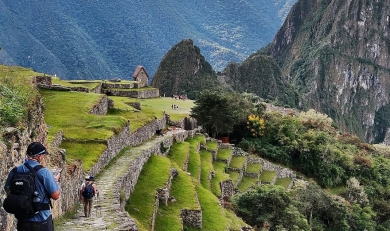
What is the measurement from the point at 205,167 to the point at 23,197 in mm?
20974

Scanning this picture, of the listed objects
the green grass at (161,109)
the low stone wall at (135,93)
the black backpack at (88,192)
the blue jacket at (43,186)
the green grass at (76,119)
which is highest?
the low stone wall at (135,93)

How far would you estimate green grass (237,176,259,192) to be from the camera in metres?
29.2

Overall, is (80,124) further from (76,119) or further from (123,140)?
(123,140)

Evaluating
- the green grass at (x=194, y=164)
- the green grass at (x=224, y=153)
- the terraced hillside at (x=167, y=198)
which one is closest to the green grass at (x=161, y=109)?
the green grass at (x=224, y=153)

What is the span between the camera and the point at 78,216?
33.6ft

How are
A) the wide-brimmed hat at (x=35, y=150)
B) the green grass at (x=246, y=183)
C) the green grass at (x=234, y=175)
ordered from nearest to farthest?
the wide-brimmed hat at (x=35, y=150) → the green grass at (x=246, y=183) → the green grass at (x=234, y=175)

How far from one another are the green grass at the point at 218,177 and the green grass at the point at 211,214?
3037mm

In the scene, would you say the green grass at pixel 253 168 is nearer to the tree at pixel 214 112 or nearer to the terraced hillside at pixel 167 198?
the terraced hillside at pixel 167 198

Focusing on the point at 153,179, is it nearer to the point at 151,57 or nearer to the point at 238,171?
the point at 238,171

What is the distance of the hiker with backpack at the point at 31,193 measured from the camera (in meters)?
5.41

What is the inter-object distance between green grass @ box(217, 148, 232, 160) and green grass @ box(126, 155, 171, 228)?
41.7 ft

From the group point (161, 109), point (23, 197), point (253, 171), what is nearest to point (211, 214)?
point (23, 197)

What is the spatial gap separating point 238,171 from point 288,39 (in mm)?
162237

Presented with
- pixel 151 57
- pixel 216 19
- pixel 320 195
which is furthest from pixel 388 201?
pixel 216 19
